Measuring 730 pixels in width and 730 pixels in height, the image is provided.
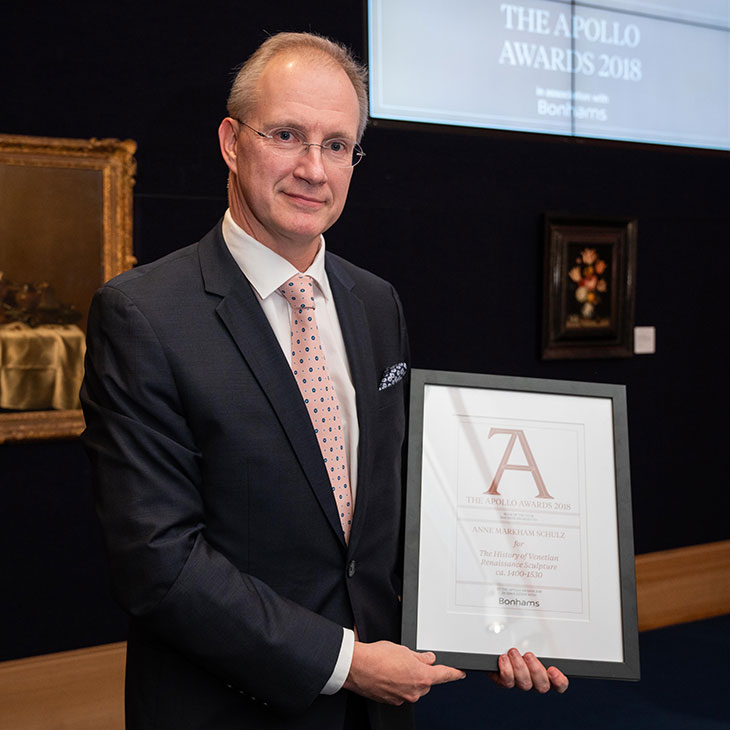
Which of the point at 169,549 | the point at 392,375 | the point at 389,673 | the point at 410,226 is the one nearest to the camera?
the point at 169,549

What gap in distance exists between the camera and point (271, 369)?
1497 millimetres

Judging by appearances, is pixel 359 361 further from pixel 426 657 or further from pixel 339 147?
pixel 426 657

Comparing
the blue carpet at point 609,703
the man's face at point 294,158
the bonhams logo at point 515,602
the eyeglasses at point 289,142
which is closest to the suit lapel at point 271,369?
the man's face at point 294,158

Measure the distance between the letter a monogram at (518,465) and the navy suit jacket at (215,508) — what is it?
290 millimetres

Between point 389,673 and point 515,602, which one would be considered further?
point 515,602

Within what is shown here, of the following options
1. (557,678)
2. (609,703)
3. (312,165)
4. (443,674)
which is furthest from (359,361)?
(609,703)

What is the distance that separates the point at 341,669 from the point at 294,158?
3.01 ft

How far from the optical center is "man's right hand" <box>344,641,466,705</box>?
1.48 m

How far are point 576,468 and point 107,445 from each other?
96 centimetres

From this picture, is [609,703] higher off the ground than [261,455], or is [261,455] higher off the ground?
[261,455]

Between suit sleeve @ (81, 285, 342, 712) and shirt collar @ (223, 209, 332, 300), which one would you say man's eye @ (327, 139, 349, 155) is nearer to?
shirt collar @ (223, 209, 332, 300)

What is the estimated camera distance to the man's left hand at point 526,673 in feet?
5.35

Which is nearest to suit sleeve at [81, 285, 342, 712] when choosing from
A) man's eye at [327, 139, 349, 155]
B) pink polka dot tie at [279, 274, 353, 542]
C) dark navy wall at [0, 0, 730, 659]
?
pink polka dot tie at [279, 274, 353, 542]

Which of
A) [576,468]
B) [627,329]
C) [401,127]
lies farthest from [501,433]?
[627,329]
